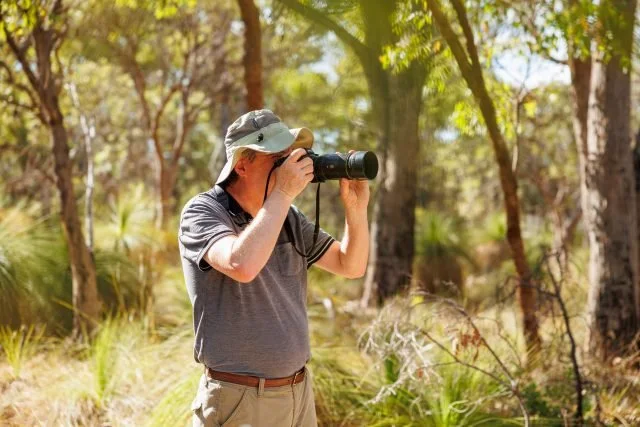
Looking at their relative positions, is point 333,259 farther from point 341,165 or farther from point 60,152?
point 60,152

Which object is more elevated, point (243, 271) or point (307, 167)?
point (307, 167)

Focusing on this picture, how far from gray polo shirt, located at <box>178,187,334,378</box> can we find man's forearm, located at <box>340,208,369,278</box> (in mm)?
320

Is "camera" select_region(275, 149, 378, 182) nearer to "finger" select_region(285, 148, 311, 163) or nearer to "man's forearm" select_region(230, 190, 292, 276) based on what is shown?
"finger" select_region(285, 148, 311, 163)

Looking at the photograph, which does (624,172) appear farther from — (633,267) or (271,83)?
(271,83)

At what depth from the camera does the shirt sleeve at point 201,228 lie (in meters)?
2.20

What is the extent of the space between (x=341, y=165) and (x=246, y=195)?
33 centimetres

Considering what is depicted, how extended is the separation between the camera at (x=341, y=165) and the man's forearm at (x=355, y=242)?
0.70ft

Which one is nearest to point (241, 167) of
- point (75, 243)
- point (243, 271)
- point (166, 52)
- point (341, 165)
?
point (341, 165)

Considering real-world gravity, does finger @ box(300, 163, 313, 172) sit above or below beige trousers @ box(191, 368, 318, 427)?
above

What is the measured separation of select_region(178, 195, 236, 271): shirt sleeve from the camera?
7.22 feet

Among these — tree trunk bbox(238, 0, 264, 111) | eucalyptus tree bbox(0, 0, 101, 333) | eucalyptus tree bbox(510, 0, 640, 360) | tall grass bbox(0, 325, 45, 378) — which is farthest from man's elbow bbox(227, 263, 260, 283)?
eucalyptus tree bbox(510, 0, 640, 360)

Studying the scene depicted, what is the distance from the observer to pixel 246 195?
2.48 metres

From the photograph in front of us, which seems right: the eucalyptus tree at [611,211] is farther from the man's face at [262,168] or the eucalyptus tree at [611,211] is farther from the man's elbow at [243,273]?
the man's elbow at [243,273]

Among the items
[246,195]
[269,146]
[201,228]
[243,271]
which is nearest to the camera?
[243,271]
